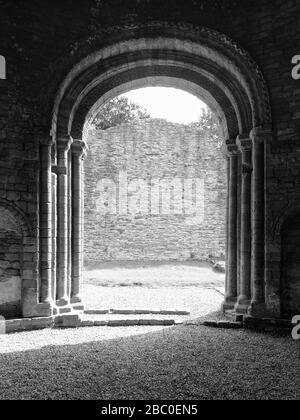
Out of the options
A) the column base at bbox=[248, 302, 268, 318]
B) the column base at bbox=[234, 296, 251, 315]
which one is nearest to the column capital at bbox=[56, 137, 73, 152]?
the column base at bbox=[234, 296, 251, 315]

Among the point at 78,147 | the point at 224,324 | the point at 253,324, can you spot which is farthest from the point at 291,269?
the point at 78,147

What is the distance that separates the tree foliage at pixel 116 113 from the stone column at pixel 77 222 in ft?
61.6

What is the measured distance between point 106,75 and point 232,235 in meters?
3.82

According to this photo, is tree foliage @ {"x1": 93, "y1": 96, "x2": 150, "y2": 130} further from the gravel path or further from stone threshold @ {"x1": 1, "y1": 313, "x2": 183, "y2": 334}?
stone threshold @ {"x1": 1, "y1": 313, "x2": 183, "y2": 334}

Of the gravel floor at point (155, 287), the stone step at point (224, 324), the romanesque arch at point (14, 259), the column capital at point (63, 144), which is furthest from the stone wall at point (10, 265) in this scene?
the stone step at point (224, 324)

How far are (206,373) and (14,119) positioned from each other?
4722mm

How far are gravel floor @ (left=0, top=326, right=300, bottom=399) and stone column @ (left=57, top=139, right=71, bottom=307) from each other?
2.75 feet

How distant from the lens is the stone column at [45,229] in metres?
5.89

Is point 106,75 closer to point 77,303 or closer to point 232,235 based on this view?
point 232,235

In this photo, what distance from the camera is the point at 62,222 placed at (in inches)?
246

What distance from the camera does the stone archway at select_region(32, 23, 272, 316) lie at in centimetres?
586

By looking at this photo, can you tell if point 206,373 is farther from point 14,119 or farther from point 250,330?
point 14,119

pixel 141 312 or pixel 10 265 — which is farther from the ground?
pixel 10 265

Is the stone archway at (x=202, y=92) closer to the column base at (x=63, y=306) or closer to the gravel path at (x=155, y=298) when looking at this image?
the column base at (x=63, y=306)
